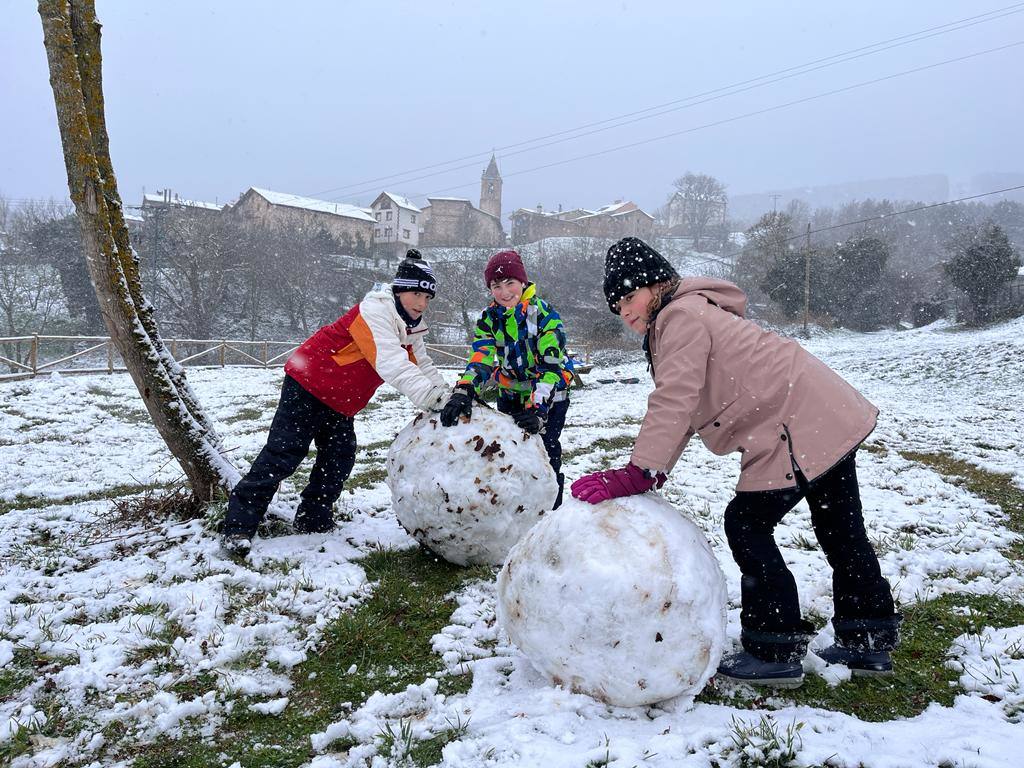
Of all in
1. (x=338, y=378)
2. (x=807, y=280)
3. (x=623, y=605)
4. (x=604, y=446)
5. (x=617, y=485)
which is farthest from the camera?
(x=807, y=280)

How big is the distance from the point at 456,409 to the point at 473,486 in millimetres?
475

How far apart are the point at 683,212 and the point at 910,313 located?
41157mm

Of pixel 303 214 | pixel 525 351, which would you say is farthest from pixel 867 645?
pixel 303 214

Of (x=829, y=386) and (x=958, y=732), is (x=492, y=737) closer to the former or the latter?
(x=958, y=732)

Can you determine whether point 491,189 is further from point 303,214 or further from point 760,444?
point 760,444

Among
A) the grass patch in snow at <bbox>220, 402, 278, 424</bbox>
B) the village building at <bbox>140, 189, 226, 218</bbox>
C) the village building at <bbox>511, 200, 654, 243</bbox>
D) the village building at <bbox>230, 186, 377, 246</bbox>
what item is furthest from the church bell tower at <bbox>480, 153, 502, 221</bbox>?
the grass patch in snow at <bbox>220, 402, 278, 424</bbox>

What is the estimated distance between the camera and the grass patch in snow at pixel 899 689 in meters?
2.49

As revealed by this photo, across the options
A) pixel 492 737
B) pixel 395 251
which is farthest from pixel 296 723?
pixel 395 251

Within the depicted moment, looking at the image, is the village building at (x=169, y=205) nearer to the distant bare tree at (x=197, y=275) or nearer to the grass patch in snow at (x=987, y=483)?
the distant bare tree at (x=197, y=275)

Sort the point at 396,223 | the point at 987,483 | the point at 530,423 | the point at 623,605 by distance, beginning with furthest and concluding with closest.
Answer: the point at 396,223, the point at 987,483, the point at 530,423, the point at 623,605

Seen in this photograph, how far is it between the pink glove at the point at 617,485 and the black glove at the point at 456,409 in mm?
1295

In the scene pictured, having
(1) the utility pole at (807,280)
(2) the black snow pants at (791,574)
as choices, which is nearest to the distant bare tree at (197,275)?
(1) the utility pole at (807,280)

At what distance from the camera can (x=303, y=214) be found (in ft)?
163

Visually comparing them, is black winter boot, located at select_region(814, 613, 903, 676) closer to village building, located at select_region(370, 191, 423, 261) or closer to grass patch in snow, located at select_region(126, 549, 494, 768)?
grass patch in snow, located at select_region(126, 549, 494, 768)
